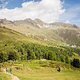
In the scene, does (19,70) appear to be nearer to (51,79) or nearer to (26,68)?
(26,68)

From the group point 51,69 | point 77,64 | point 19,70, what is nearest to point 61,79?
point 19,70

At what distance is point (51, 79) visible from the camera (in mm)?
81125

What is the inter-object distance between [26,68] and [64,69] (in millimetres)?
25628

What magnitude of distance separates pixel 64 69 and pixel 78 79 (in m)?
41.3

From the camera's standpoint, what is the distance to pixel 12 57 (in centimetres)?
18500

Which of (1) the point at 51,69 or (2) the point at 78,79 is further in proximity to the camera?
(1) the point at 51,69

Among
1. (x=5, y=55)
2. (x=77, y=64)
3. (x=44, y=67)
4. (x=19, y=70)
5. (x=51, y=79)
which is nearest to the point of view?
(x=51, y=79)

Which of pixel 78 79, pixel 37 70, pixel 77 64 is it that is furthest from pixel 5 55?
pixel 78 79

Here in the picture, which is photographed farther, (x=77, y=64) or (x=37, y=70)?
(x=77, y=64)

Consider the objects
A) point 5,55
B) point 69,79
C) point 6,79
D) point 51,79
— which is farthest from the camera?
point 5,55

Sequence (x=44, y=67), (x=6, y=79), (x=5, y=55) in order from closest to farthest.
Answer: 1. (x=6, y=79)
2. (x=44, y=67)
3. (x=5, y=55)

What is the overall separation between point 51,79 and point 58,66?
5030 cm

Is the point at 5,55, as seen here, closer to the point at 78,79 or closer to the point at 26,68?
the point at 26,68

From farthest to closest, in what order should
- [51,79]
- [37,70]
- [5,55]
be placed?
1. [5,55]
2. [37,70]
3. [51,79]
